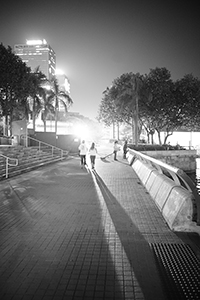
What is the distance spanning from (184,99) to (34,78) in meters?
24.3

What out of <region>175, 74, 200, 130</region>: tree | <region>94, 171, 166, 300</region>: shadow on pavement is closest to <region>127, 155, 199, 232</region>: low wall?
<region>94, 171, 166, 300</region>: shadow on pavement

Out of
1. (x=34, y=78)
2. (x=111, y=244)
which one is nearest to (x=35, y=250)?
(x=111, y=244)

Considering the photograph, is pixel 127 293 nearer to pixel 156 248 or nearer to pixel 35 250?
pixel 156 248

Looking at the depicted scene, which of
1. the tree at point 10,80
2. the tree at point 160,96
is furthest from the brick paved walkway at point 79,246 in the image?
the tree at point 160,96

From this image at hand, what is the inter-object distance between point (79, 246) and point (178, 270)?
1761 millimetres

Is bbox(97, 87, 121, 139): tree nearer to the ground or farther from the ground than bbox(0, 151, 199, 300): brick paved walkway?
farther from the ground

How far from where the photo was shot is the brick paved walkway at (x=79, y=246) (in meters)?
2.81

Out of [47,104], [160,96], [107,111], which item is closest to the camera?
[160,96]

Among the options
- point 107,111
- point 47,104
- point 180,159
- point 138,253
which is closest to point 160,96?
point 180,159

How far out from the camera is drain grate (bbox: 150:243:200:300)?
107 inches

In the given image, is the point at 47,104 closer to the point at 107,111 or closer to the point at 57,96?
the point at 57,96

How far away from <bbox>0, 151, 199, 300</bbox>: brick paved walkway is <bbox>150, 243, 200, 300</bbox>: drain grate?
5.1 inches

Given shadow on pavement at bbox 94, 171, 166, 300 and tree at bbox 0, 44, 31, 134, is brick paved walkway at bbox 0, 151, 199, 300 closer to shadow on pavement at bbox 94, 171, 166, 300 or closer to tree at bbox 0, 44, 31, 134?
shadow on pavement at bbox 94, 171, 166, 300

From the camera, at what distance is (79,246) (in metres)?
3.91
